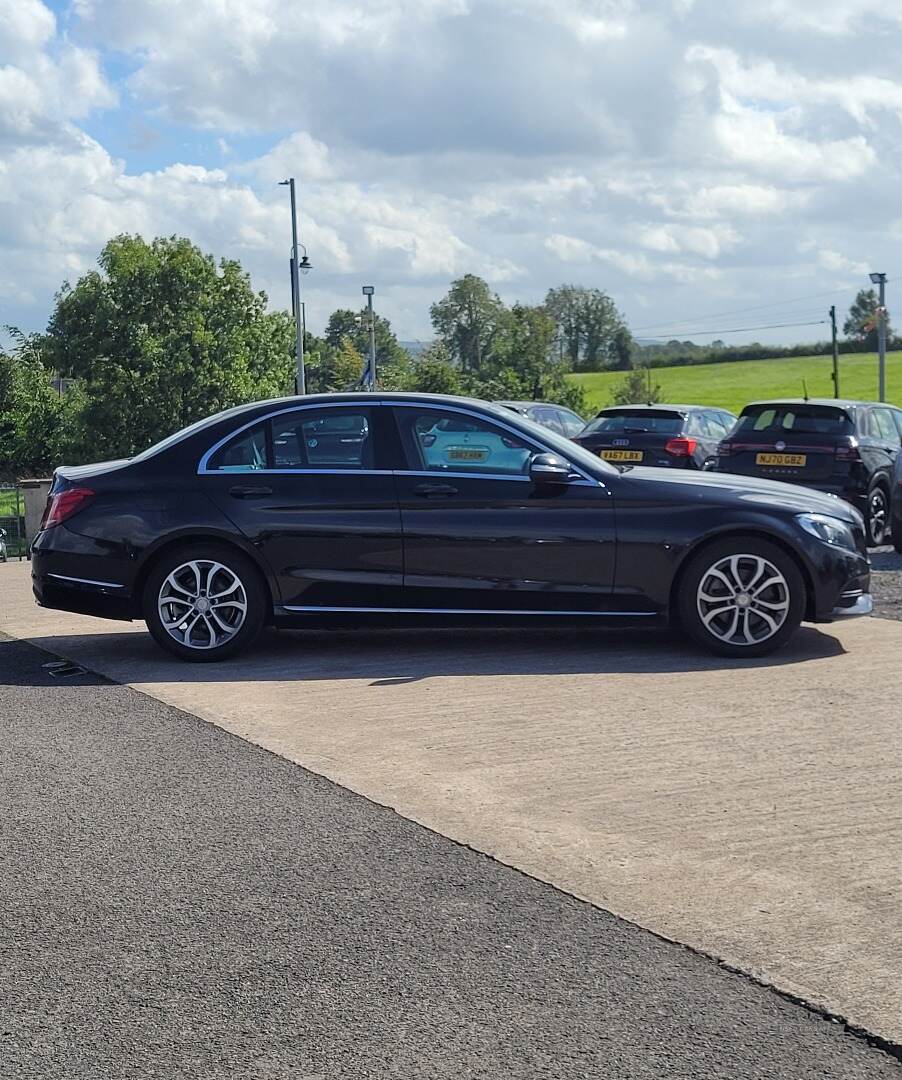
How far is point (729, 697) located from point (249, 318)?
69240 millimetres

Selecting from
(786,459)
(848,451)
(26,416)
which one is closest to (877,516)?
(848,451)

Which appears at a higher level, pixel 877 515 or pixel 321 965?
pixel 877 515

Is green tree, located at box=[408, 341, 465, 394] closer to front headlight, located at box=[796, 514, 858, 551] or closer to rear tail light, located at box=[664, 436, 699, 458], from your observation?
rear tail light, located at box=[664, 436, 699, 458]

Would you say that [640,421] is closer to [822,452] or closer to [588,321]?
[822,452]

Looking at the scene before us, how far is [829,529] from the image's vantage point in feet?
29.6

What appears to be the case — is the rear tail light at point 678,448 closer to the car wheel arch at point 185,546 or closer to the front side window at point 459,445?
the front side window at point 459,445

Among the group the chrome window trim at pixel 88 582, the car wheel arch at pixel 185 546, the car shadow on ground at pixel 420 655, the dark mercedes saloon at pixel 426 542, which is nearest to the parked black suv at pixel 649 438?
the car shadow on ground at pixel 420 655

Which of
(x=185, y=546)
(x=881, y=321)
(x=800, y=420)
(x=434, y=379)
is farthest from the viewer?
(x=434, y=379)

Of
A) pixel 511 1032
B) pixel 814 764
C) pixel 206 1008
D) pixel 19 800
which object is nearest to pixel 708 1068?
pixel 511 1032

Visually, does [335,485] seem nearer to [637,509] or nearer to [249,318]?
[637,509]

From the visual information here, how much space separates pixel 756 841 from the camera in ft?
17.0

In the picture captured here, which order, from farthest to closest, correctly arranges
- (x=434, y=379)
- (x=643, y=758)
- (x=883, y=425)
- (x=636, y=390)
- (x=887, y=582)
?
(x=636, y=390) → (x=434, y=379) → (x=883, y=425) → (x=887, y=582) → (x=643, y=758)

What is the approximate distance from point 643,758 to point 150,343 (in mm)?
65825

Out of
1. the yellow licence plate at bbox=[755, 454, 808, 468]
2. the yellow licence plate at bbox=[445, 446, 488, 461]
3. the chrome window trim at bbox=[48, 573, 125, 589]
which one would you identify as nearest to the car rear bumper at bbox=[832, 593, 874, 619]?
the yellow licence plate at bbox=[445, 446, 488, 461]
